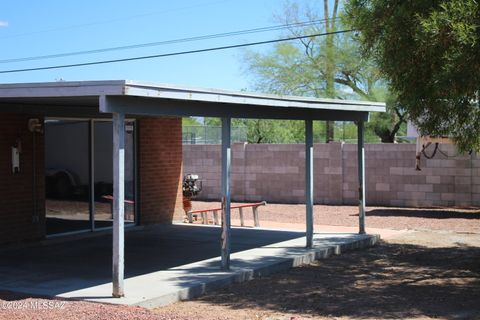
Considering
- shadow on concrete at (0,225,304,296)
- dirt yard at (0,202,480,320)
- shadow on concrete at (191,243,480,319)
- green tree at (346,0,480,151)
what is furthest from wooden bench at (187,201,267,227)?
green tree at (346,0,480,151)

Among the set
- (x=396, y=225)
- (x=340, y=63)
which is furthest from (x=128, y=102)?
(x=340, y=63)

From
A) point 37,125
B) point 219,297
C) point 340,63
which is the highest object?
point 340,63

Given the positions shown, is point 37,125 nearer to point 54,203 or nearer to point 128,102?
point 54,203

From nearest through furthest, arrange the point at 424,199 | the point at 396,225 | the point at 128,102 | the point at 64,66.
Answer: the point at 128,102 < the point at 396,225 < the point at 424,199 < the point at 64,66

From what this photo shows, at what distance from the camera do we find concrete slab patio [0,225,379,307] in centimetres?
839

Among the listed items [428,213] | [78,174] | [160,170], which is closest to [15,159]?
[78,174]

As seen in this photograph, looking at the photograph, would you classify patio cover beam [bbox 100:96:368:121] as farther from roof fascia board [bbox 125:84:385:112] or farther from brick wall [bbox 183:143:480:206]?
brick wall [bbox 183:143:480:206]

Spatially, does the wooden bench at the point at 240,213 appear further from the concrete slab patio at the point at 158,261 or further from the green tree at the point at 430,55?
the green tree at the point at 430,55

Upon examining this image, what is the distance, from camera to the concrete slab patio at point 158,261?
8.39 metres

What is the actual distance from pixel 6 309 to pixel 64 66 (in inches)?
1151

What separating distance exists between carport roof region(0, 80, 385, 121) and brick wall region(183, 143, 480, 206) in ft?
24.0

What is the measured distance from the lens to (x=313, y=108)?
37.0 feet

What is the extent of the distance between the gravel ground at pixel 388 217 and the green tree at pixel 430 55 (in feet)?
17.9

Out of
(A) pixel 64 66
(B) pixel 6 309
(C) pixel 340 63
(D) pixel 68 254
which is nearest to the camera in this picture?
(B) pixel 6 309
